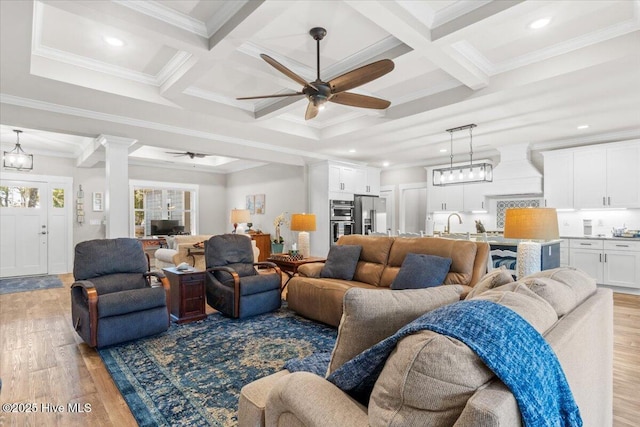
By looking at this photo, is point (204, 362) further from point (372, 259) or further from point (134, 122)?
point (134, 122)

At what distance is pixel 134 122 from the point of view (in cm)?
463

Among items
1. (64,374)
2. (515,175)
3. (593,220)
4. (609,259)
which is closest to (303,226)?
(64,374)

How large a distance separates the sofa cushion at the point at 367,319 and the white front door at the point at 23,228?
850 cm

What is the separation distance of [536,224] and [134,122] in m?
4.95

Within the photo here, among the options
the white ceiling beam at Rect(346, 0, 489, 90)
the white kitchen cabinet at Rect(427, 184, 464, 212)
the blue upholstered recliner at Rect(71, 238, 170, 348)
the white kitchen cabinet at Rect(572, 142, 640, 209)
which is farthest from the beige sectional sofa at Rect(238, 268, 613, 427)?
the white kitchen cabinet at Rect(427, 184, 464, 212)

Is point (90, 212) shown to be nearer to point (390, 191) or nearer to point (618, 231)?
point (390, 191)

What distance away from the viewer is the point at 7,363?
9.07 ft

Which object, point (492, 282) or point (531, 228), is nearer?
point (492, 282)

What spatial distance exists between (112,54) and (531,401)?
4.10 metres

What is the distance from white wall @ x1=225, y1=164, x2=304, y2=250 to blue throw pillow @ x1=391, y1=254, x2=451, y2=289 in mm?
4171

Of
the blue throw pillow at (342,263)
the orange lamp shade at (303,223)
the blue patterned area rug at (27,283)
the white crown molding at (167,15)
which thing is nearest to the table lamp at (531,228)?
the blue throw pillow at (342,263)

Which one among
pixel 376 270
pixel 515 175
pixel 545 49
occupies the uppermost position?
pixel 545 49

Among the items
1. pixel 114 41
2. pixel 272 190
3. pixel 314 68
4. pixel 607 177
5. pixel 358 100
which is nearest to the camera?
pixel 114 41

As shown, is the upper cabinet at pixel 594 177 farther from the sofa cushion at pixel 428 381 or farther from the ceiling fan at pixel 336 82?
the sofa cushion at pixel 428 381
